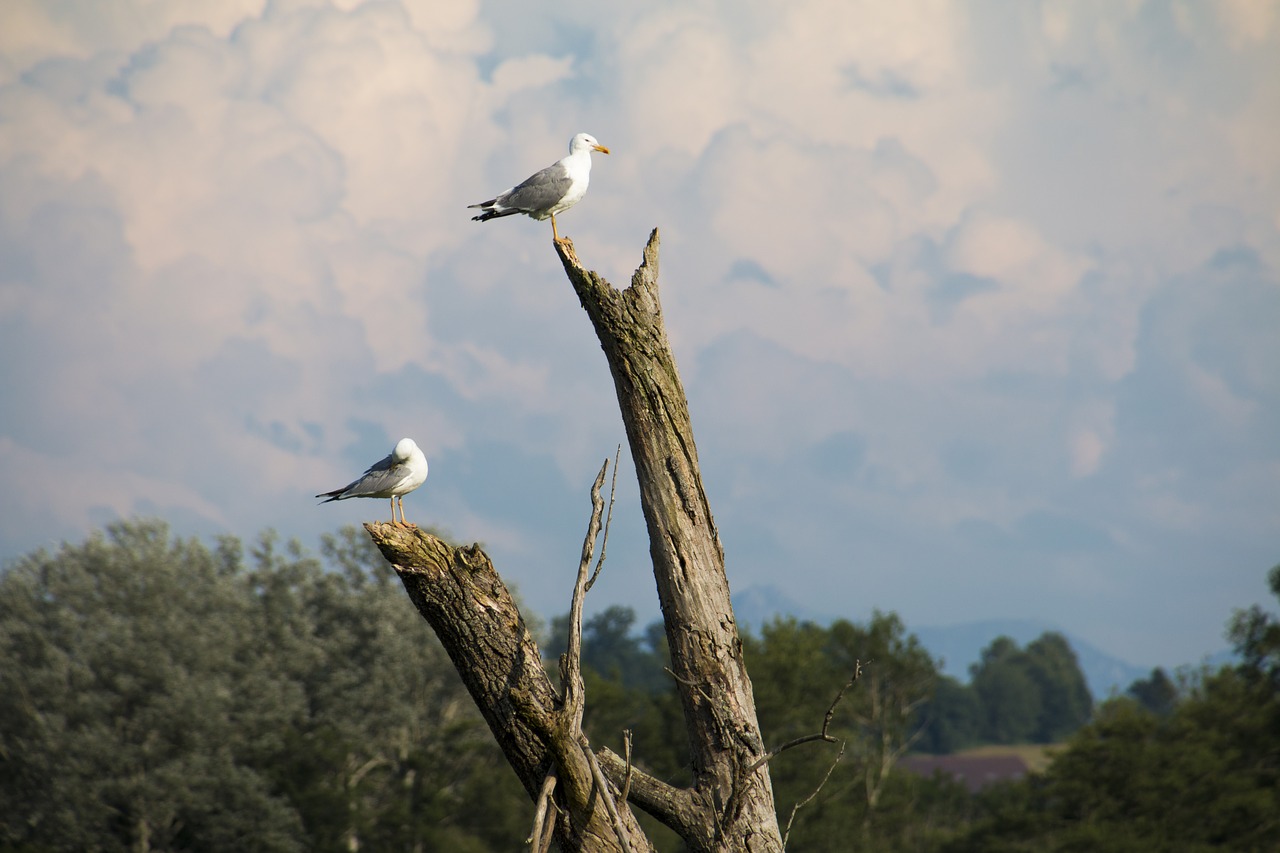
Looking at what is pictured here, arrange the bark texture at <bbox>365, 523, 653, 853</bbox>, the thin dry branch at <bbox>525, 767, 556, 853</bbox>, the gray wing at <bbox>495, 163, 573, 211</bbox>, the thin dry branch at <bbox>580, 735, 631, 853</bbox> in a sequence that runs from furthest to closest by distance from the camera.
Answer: the gray wing at <bbox>495, 163, 573, 211</bbox>
the bark texture at <bbox>365, 523, 653, 853</bbox>
the thin dry branch at <bbox>580, 735, 631, 853</bbox>
the thin dry branch at <bbox>525, 767, 556, 853</bbox>

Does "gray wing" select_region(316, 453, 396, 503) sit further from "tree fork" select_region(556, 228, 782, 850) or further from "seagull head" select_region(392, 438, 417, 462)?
"tree fork" select_region(556, 228, 782, 850)

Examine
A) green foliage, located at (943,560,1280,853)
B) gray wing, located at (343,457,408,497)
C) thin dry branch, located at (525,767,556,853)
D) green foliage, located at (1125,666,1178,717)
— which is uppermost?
green foliage, located at (1125,666,1178,717)

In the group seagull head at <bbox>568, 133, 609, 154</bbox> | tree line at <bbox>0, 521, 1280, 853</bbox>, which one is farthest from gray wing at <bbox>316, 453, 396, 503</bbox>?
tree line at <bbox>0, 521, 1280, 853</bbox>

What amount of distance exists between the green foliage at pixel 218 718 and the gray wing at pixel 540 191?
3420cm

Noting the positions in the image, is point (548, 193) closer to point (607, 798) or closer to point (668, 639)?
point (668, 639)

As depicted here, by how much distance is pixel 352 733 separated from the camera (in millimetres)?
47375

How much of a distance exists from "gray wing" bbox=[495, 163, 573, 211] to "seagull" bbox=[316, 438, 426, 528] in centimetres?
382

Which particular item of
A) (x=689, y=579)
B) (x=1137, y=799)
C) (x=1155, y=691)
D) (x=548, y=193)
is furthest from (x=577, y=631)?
(x=1155, y=691)

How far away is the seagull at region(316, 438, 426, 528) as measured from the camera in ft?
29.2

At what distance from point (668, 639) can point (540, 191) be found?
258 inches

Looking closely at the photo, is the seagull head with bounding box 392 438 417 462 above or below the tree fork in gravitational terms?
above

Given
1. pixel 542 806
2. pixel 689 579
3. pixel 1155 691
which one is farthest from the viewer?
pixel 1155 691

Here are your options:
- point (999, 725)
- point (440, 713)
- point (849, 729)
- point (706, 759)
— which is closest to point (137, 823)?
point (440, 713)

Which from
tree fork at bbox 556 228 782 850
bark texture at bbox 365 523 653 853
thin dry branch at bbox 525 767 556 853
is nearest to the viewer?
thin dry branch at bbox 525 767 556 853
